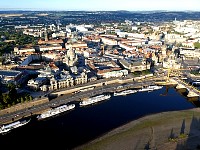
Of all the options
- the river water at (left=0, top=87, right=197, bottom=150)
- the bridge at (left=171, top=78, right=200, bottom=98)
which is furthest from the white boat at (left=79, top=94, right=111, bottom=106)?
the bridge at (left=171, top=78, right=200, bottom=98)

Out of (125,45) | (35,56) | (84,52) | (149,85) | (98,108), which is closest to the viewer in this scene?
(98,108)

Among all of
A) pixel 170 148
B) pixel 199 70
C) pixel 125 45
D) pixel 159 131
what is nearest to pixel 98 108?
pixel 159 131

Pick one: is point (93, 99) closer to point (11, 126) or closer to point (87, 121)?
point (87, 121)

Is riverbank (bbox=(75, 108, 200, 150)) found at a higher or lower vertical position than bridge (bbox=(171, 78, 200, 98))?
lower

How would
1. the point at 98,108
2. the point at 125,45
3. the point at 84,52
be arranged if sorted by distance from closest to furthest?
the point at 98,108 < the point at 84,52 < the point at 125,45

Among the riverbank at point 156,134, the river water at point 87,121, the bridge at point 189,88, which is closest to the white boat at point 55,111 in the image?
the river water at point 87,121

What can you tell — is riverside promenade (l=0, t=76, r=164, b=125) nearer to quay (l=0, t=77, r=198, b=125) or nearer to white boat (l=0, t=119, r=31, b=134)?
quay (l=0, t=77, r=198, b=125)

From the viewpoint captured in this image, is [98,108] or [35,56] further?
[35,56]

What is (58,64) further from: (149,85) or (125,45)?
(125,45)
